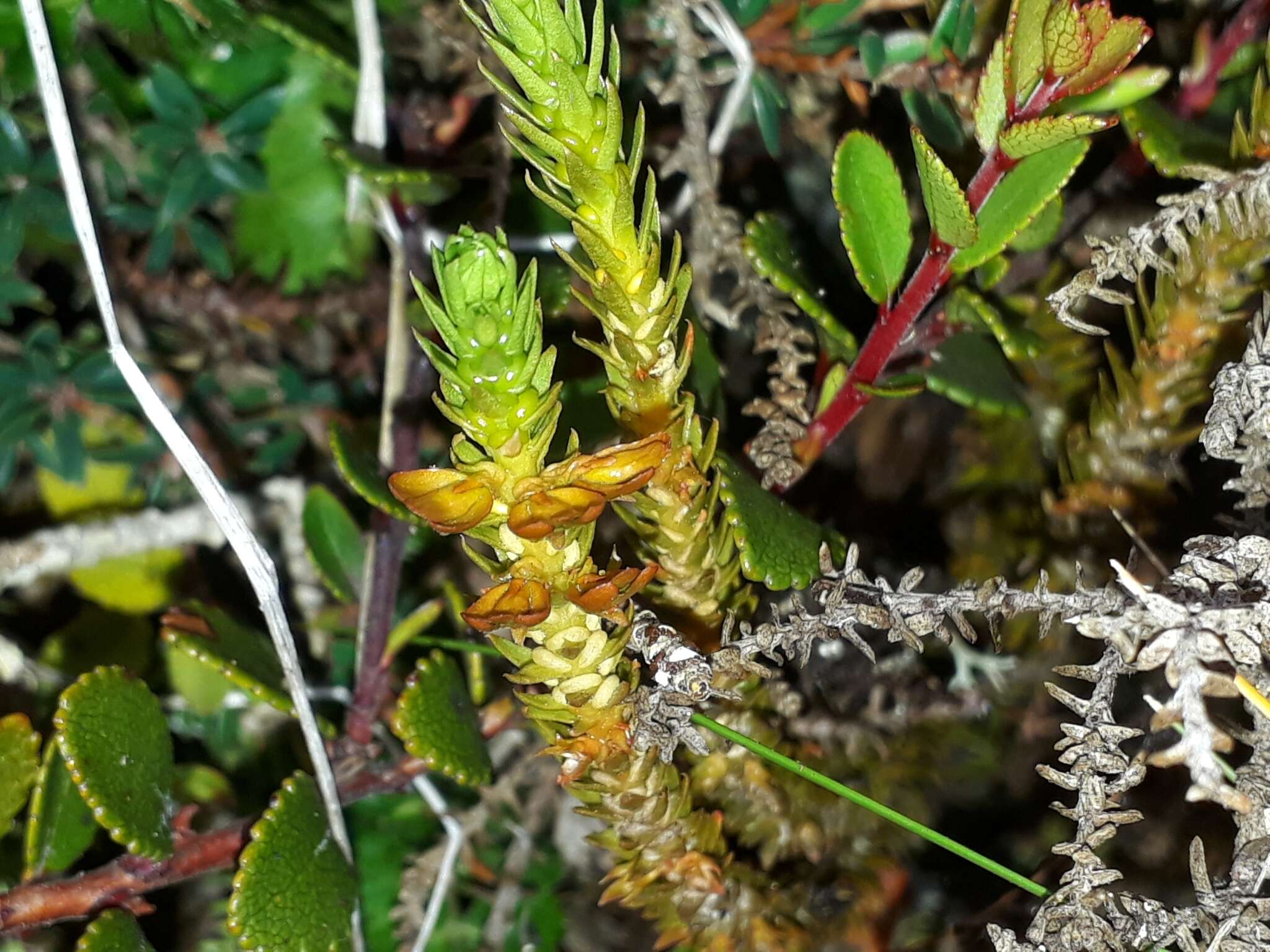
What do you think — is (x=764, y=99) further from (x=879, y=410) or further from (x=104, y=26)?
(x=104, y=26)

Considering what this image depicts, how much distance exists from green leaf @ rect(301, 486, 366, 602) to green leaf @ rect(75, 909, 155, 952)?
365 millimetres

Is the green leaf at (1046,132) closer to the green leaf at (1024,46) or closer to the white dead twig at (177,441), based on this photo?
the green leaf at (1024,46)

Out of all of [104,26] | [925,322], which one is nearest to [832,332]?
[925,322]

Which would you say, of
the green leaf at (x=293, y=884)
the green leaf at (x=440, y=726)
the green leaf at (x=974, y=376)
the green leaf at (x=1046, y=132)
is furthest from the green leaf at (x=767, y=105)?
the green leaf at (x=293, y=884)

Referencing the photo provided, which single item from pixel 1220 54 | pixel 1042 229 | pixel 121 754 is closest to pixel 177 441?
pixel 121 754

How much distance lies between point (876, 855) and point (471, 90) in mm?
1001

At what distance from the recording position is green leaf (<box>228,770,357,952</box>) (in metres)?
0.86

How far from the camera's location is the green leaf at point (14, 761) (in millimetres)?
964

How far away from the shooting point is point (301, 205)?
144cm

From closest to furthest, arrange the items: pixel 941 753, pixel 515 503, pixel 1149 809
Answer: pixel 515 503 < pixel 1149 809 < pixel 941 753

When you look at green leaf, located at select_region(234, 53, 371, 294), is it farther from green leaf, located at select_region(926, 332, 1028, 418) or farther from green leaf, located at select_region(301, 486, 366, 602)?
green leaf, located at select_region(926, 332, 1028, 418)

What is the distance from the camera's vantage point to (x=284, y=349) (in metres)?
1.48

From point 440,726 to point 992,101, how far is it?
0.69m

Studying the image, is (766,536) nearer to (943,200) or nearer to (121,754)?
(943,200)
